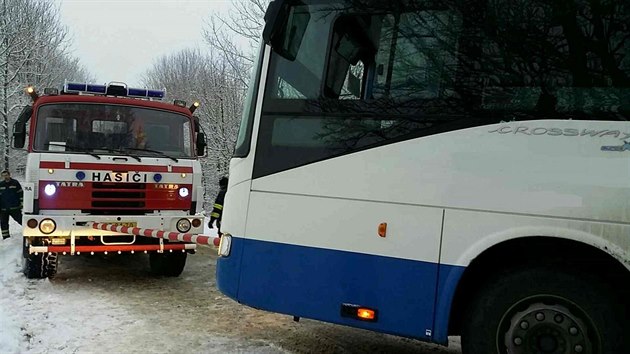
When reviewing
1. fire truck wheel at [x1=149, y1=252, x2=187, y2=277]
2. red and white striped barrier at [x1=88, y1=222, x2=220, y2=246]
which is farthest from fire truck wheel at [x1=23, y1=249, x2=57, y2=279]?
fire truck wheel at [x1=149, y1=252, x2=187, y2=277]

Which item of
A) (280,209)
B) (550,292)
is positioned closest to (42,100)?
(280,209)

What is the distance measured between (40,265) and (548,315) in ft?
21.3

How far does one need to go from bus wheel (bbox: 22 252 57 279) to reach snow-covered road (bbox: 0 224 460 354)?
104 millimetres

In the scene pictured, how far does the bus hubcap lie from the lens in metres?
3.16

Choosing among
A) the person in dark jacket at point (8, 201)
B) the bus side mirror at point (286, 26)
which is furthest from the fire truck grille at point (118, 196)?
the person in dark jacket at point (8, 201)

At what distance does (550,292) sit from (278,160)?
2128mm

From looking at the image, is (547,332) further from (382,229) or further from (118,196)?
(118,196)

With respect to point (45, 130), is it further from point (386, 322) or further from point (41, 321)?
point (386, 322)

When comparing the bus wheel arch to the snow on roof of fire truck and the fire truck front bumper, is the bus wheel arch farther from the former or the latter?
the snow on roof of fire truck

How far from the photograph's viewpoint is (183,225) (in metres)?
7.37

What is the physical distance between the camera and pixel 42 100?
711cm

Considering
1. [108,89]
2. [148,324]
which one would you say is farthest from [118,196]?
[148,324]

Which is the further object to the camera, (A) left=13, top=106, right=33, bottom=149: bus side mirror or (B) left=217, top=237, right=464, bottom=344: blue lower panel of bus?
(A) left=13, top=106, right=33, bottom=149: bus side mirror

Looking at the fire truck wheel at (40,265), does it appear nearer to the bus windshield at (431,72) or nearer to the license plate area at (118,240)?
the license plate area at (118,240)
